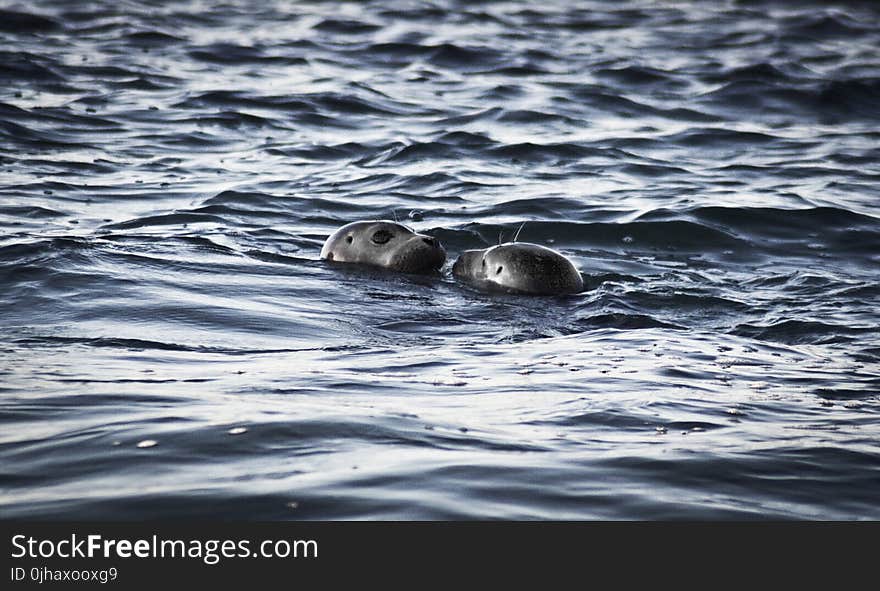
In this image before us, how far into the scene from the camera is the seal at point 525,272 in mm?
9234

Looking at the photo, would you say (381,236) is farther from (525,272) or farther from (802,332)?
(802,332)

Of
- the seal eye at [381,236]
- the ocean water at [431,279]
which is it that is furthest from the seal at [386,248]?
the ocean water at [431,279]

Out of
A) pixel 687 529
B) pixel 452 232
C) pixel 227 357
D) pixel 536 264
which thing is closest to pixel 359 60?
pixel 452 232

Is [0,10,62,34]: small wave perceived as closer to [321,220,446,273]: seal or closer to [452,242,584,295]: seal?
[321,220,446,273]: seal

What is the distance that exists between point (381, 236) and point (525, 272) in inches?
54.9

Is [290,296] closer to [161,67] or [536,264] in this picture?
[536,264]

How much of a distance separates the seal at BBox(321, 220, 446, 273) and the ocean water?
222mm

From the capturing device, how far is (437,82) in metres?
20.1

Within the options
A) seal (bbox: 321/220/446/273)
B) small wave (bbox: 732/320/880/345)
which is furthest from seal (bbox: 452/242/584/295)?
small wave (bbox: 732/320/880/345)

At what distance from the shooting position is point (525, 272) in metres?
9.27

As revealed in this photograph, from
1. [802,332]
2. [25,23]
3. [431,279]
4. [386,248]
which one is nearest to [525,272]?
[431,279]

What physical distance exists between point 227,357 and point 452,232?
499 centimetres

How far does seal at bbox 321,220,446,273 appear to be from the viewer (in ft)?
32.4

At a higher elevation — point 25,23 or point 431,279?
point 25,23
